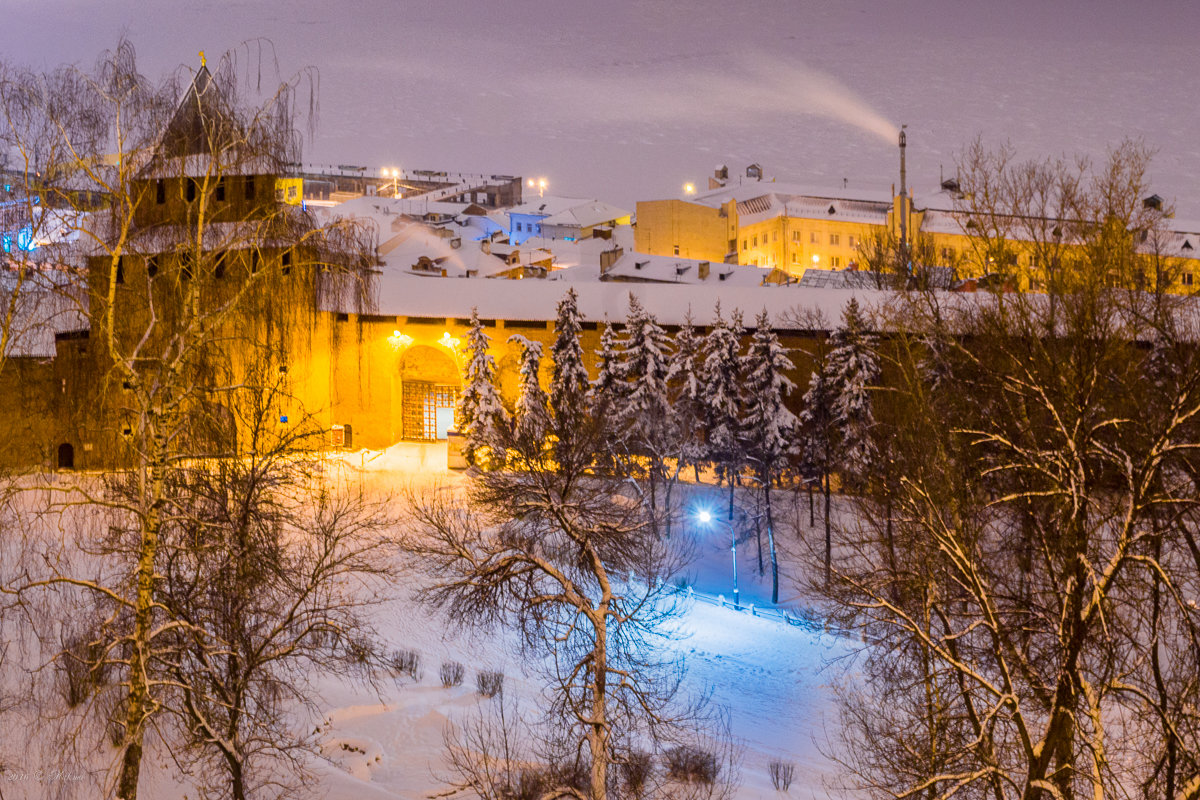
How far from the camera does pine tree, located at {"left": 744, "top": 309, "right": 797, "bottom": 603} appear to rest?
2202cm

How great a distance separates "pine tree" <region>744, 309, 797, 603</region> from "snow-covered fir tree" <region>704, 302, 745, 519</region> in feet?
0.86

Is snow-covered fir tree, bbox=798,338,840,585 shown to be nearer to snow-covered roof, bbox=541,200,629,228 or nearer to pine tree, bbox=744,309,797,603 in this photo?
pine tree, bbox=744,309,797,603

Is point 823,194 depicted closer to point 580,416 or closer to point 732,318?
point 732,318

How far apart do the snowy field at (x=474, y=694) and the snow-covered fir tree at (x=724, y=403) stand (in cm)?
205

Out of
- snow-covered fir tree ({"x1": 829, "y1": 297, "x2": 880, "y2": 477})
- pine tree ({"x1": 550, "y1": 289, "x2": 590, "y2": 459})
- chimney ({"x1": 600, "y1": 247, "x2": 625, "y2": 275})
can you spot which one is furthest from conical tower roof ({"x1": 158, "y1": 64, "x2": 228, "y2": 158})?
chimney ({"x1": 600, "y1": 247, "x2": 625, "y2": 275})

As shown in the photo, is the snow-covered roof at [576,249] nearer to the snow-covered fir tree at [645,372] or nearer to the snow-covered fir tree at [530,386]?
the snow-covered fir tree at [645,372]

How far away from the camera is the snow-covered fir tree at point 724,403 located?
22.4m

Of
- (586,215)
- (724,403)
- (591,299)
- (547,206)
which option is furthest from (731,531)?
(547,206)

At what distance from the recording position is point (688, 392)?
900 inches

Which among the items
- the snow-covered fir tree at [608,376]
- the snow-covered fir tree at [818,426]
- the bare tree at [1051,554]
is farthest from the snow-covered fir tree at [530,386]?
the bare tree at [1051,554]

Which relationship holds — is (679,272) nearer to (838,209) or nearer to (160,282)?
(838,209)

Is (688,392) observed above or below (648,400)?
above

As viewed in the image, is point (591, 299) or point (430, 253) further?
point (430, 253)

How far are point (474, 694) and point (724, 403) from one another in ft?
37.5
